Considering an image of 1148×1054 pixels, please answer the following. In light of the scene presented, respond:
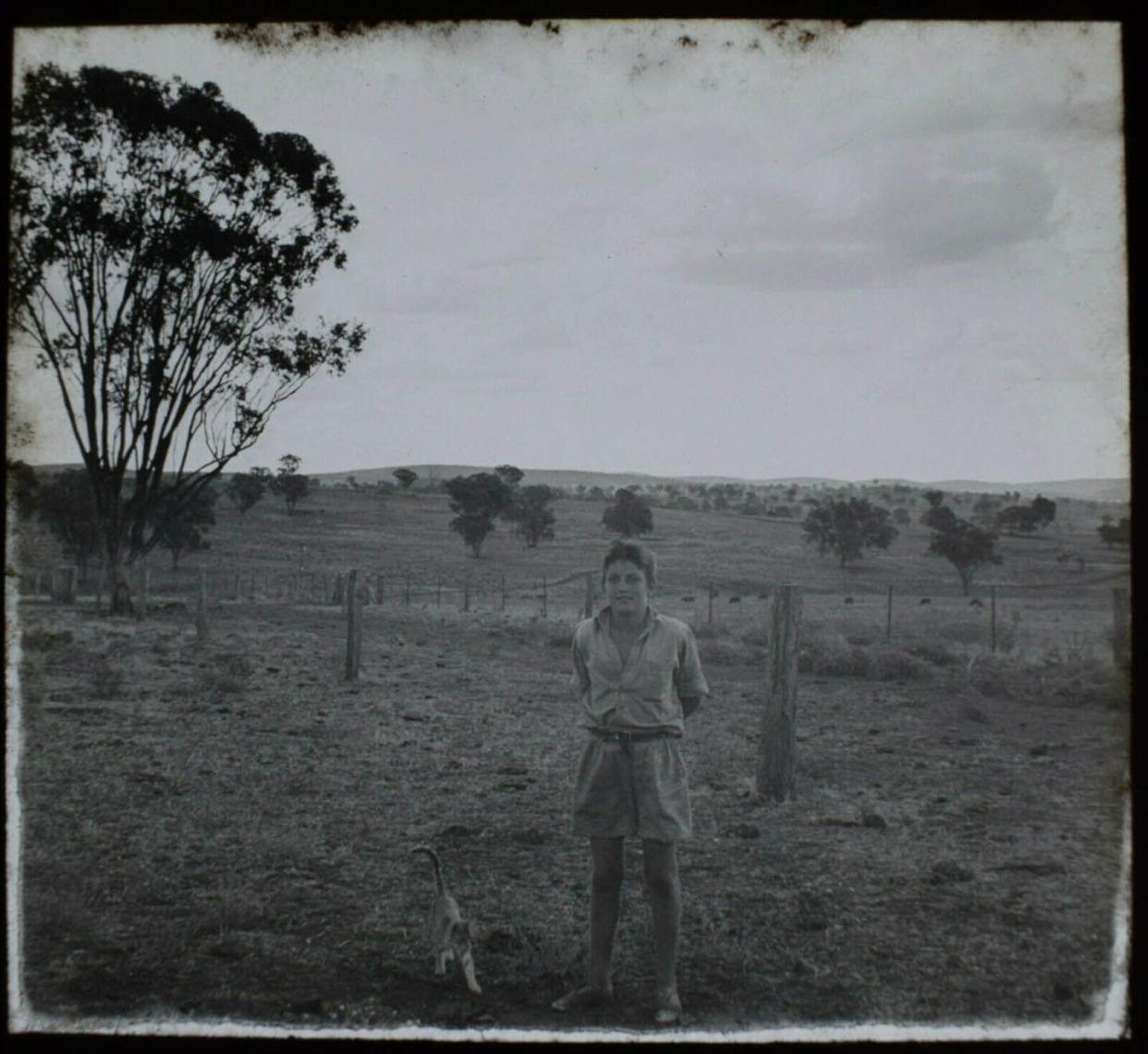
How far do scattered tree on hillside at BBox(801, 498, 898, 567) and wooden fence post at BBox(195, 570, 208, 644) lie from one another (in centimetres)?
653

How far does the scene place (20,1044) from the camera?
9.23 feet

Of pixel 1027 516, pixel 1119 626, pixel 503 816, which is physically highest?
pixel 1027 516

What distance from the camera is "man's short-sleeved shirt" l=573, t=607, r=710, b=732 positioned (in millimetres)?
3215

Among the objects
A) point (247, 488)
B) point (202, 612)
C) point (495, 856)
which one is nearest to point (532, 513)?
point (247, 488)

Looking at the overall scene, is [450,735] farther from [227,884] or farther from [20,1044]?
[20,1044]

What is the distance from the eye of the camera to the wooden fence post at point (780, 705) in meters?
6.23

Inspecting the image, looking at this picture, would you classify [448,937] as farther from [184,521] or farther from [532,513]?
[184,521]

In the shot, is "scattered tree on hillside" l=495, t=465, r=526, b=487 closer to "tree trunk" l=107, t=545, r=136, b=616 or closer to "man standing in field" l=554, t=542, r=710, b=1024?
"man standing in field" l=554, t=542, r=710, b=1024

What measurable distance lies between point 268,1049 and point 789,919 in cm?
242

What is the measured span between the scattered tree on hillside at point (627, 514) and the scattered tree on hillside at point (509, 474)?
973 millimetres

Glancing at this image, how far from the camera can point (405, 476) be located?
5.58 meters

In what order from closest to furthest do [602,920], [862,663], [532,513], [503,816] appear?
1. [602,920]
2. [503,816]
3. [532,513]
4. [862,663]

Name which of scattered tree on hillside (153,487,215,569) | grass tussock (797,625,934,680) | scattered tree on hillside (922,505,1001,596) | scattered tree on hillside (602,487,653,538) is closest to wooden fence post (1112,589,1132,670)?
scattered tree on hillside (602,487,653,538)

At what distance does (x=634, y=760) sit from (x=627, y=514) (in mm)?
3312
